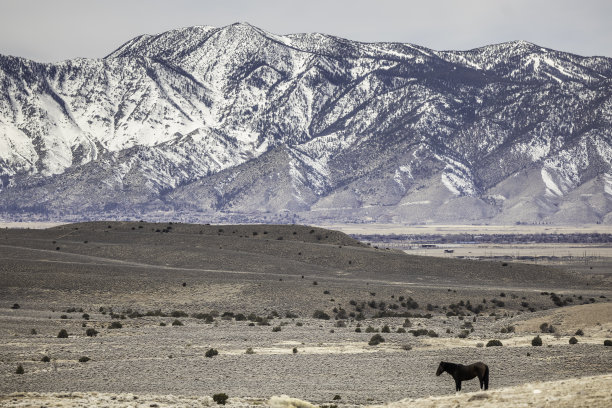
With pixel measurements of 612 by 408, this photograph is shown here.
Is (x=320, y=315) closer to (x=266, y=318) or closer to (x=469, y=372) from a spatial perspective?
(x=266, y=318)

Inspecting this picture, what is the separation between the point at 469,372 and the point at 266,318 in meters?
31.8

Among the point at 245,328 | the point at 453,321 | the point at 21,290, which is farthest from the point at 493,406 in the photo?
the point at 21,290

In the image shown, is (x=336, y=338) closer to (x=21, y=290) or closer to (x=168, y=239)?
(x=21, y=290)

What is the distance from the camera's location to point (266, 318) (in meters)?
59.0

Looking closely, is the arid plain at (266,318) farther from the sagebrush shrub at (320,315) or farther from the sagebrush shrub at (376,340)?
the sagebrush shrub at (376,340)

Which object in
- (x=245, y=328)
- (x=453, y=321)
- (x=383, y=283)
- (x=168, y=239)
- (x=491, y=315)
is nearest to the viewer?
(x=245, y=328)

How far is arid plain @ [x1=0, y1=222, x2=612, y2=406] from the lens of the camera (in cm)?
3192

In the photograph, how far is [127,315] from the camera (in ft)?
193

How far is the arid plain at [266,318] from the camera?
3192cm

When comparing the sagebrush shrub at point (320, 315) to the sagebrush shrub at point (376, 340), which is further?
the sagebrush shrub at point (320, 315)

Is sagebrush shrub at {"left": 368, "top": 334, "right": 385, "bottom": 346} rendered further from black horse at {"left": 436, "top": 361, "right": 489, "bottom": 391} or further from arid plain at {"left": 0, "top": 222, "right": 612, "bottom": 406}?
black horse at {"left": 436, "top": 361, "right": 489, "bottom": 391}

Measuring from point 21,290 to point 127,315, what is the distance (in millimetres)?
12538

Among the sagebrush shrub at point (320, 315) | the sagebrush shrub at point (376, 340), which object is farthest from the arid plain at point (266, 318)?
the sagebrush shrub at point (376, 340)

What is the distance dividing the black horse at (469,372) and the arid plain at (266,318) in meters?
1.35
